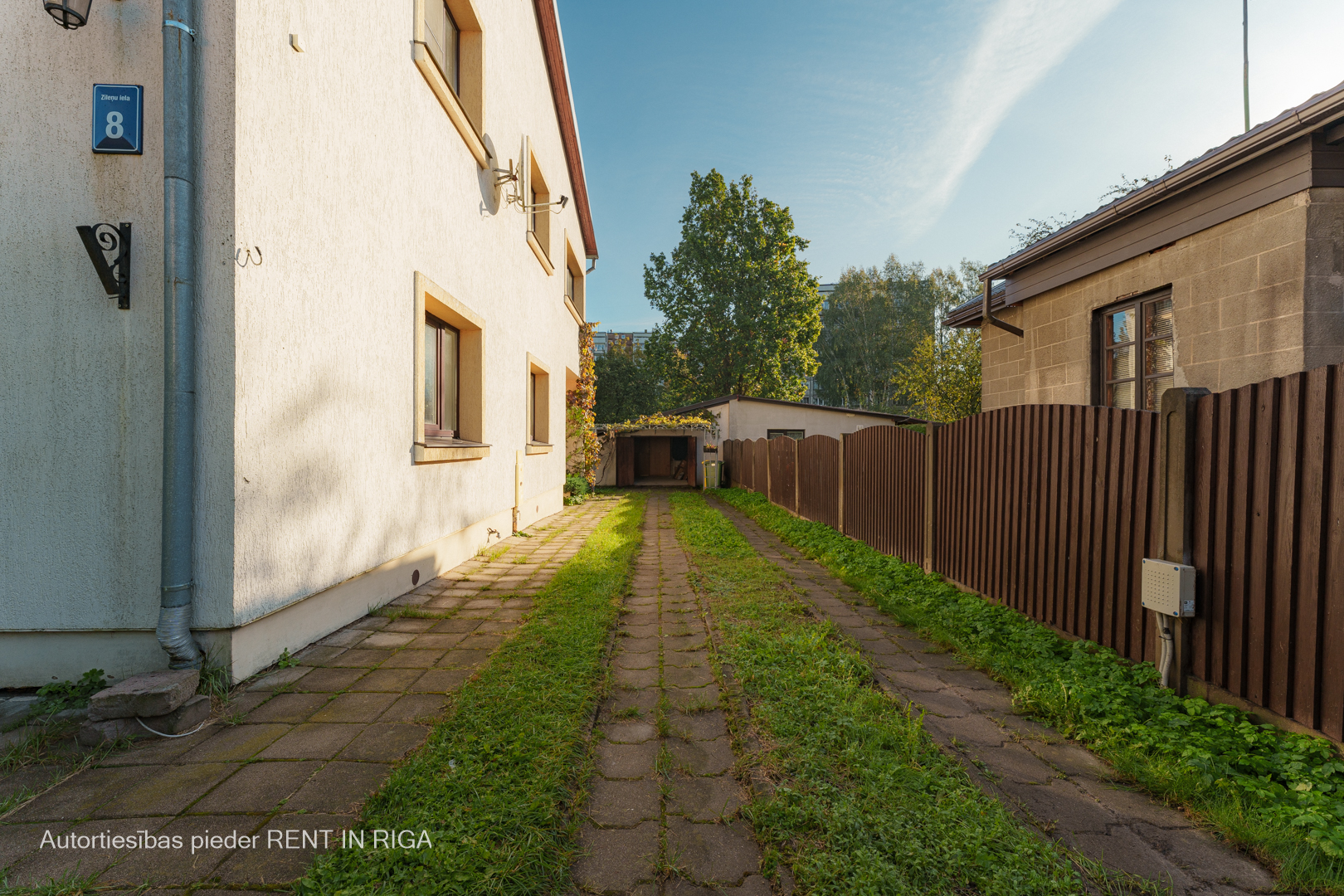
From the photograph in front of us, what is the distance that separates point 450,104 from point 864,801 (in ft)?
20.7

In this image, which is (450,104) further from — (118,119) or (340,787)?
(340,787)

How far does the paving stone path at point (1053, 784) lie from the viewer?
5.73 feet

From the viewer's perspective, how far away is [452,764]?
2182mm

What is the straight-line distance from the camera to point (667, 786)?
83.7 inches

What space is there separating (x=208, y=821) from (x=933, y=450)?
5.56m

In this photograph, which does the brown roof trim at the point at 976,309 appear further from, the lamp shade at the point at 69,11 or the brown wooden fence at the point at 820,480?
the lamp shade at the point at 69,11

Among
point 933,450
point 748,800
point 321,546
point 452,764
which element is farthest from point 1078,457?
point 321,546

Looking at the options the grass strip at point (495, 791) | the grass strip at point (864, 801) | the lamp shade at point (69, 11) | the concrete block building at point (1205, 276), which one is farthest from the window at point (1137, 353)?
the lamp shade at point (69, 11)

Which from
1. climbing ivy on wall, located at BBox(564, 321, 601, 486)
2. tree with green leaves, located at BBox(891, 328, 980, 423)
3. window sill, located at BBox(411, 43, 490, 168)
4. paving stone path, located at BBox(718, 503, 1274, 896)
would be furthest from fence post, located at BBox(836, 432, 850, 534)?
tree with green leaves, located at BBox(891, 328, 980, 423)

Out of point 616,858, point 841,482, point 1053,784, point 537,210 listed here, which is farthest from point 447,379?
point 1053,784

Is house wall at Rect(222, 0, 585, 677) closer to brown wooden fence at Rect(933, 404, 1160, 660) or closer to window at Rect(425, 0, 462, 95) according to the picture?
window at Rect(425, 0, 462, 95)

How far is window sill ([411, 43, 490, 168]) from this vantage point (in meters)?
4.94

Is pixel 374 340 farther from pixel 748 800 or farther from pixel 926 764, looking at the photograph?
pixel 926 764

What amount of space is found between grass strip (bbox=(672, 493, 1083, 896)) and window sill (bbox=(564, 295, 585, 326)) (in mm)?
10820
